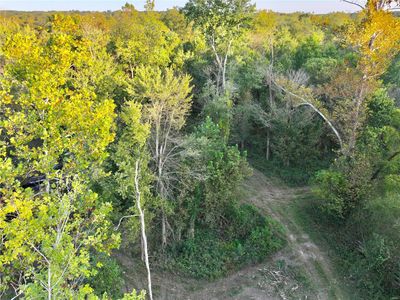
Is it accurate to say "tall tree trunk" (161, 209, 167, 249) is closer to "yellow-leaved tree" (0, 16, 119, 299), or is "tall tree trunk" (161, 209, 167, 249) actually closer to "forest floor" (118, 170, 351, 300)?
"forest floor" (118, 170, 351, 300)

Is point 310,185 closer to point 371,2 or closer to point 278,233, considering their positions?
point 278,233

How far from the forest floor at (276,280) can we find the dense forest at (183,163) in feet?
0.86

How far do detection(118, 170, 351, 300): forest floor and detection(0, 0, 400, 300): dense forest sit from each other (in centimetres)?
26

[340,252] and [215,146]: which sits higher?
[215,146]

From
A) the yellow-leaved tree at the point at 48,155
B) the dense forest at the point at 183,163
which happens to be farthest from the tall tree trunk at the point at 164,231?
the yellow-leaved tree at the point at 48,155

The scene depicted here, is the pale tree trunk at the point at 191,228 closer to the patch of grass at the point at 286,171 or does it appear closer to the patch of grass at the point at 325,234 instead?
the patch of grass at the point at 325,234

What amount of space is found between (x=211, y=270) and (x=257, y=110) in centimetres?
1586

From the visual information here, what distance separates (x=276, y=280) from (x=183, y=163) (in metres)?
8.43

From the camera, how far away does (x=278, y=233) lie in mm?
22609

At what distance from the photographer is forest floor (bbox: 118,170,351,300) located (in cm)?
1909

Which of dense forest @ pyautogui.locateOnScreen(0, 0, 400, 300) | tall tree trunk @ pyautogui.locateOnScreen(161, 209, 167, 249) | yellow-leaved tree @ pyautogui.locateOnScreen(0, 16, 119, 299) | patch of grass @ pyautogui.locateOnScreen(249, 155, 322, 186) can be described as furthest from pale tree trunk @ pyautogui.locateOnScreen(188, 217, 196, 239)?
patch of grass @ pyautogui.locateOnScreen(249, 155, 322, 186)

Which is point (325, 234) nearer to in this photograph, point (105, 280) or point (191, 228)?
Result: point (191, 228)

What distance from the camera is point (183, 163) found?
2081 centimetres

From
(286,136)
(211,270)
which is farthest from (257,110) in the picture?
(211,270)
